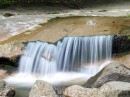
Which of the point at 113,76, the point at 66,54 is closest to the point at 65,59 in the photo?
the point at 66,54

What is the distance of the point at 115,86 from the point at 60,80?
303cm

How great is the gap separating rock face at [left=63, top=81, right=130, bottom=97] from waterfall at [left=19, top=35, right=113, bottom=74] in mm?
2972

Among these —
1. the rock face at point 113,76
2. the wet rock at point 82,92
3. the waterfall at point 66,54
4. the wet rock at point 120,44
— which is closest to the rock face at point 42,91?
the wet rock at point 82,92

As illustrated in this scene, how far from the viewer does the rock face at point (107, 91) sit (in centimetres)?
974

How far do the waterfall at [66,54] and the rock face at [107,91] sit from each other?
2.97 meters

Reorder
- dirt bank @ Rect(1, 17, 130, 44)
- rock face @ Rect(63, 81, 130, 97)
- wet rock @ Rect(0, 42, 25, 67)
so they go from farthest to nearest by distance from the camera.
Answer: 1. dirt bank @ Rect(1, 17, 130, 44)
2. wet rock @ Rect(0, 42, 25, 67)
3. rock face @ Rect(63, 81, 130, 97)

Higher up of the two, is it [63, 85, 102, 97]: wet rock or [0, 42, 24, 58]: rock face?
[0, 42, 24, 58]: rock face

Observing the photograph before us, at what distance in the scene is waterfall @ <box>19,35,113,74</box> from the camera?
13.2 metres

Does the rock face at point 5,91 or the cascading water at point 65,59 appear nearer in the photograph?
the rock face at point 5,91

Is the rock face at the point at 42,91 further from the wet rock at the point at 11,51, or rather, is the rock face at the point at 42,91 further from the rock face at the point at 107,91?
the wet rock at the point at 11,51

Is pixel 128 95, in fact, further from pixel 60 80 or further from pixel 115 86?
pixel 60 80

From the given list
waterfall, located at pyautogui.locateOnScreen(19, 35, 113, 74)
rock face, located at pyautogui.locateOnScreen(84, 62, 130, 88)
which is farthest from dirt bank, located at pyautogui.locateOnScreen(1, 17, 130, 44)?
rock face, located at pyautogui.locateOnScreen(84, 62, 130, 88)

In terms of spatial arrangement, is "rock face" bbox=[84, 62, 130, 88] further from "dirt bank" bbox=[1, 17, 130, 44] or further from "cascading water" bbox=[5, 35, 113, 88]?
"dirt bank" bbox=[1, 17, 130, 44]

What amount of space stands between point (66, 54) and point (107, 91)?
3.80 metres
